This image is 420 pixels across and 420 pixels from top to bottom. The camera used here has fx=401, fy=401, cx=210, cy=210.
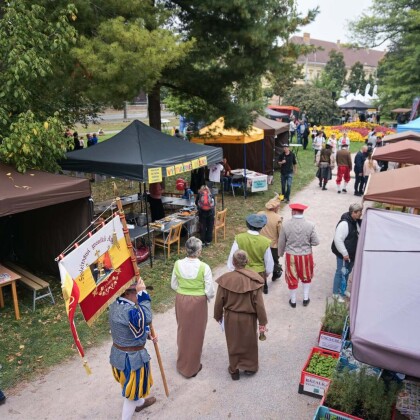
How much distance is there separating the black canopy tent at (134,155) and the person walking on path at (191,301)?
3452mm

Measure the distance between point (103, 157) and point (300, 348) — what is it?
210 inches

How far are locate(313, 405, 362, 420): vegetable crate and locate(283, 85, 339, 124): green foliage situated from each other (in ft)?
110

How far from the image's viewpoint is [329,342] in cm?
468

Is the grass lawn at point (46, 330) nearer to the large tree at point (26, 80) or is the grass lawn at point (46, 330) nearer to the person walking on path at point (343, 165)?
the large tree at point (26, 80)

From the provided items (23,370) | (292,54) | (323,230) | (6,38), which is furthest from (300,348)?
(292,54)

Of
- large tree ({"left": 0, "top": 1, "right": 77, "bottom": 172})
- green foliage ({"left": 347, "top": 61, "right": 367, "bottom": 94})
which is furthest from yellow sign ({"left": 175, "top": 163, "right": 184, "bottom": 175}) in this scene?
green foliage ({"left": 347, "top": 61, "right": 367, "bottom": 94})

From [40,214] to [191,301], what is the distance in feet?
13.9

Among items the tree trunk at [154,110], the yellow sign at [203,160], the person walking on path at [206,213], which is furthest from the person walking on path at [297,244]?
the tree trunk at [154,110]

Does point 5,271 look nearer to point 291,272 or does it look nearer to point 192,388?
point 192,388

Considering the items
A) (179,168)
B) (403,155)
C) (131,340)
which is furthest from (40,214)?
(403,155)

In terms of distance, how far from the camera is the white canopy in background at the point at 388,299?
7.44ft

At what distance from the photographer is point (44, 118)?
7.23 meters

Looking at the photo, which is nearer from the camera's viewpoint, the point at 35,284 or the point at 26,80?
the point at 35,284

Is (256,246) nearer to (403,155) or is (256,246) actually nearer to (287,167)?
(403,155)
